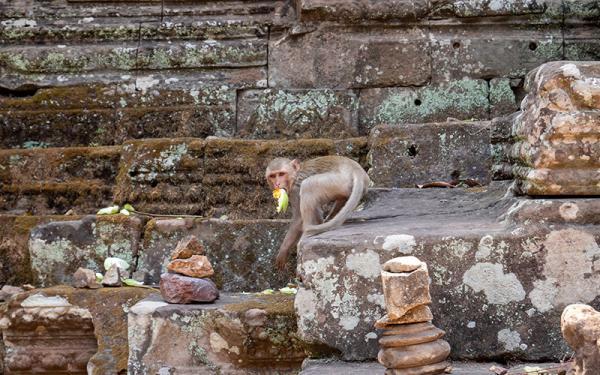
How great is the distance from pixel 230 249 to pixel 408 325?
6.50ft

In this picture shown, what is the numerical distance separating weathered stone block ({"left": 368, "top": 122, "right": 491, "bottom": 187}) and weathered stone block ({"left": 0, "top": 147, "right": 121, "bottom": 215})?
64.6 inches

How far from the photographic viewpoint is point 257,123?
608cm

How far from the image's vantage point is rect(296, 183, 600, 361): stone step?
3.32 meters

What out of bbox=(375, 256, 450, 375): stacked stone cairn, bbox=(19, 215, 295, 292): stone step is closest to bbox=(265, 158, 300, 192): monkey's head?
bbox=(19, 215, 295, 292): stone step

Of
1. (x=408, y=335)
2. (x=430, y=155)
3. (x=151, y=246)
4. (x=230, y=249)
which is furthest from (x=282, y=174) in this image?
(x=408, y=335)

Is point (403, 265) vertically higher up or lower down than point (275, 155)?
lower down

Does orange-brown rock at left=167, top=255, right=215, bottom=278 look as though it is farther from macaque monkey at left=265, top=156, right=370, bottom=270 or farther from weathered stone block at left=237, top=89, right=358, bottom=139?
weathered stone block at left=237, top=89, right=358, bottom=139

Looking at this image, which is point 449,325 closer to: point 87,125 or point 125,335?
point 125,335

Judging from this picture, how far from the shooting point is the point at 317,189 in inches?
178

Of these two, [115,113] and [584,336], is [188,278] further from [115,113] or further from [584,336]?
[115,113]

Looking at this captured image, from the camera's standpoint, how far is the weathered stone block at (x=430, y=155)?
5180mm

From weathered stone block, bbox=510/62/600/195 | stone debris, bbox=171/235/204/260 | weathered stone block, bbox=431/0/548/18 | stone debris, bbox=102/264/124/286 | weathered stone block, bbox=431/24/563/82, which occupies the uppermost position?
weathered stone block, bbox=431/0/548/18

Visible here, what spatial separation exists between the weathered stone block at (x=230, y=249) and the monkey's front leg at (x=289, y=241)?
138mm

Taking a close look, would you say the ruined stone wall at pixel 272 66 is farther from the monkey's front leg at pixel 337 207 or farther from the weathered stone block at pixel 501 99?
the monkey's front leg at pixel 337 207
